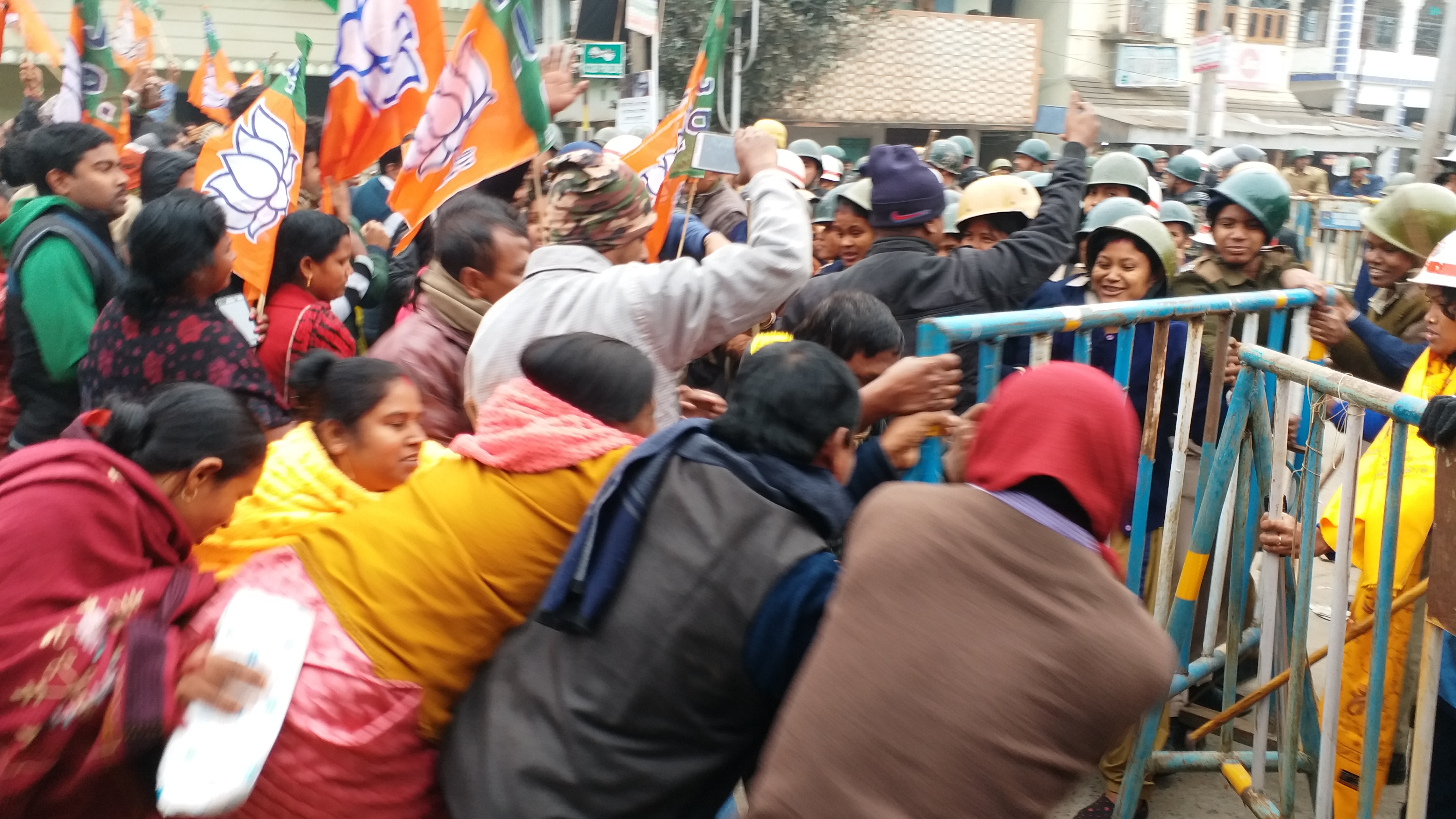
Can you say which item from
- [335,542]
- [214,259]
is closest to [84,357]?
[214,259]

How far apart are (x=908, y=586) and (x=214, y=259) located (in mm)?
2241

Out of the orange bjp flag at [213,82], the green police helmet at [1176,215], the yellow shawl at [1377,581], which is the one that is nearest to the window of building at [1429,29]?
the green police helmet at [1176,215]

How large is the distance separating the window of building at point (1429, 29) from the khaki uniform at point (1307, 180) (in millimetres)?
23093

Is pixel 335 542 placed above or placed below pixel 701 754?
above

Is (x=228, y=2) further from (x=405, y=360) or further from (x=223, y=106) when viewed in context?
(x=405, y=360)

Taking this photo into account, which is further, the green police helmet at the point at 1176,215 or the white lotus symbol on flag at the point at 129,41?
the white lotus symbol on flag at the point at 129,41

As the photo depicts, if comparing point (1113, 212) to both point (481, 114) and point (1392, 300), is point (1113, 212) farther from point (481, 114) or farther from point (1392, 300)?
point (481, 114)

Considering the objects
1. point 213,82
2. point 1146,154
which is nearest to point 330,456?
point 213,82

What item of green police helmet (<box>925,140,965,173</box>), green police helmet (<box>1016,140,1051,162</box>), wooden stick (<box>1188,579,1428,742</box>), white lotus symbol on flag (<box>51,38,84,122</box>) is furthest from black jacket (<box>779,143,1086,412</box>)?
green police helmet (<box>1016,140,1051,162</box>)

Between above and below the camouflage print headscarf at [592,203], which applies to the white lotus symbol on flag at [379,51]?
above

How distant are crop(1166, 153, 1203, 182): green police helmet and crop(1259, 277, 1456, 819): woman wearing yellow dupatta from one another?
7.56 m

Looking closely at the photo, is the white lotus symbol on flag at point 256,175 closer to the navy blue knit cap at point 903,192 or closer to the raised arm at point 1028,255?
the navy blue knit cap at point 903,192

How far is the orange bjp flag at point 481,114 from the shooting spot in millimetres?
3342

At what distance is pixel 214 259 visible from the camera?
2.84m
